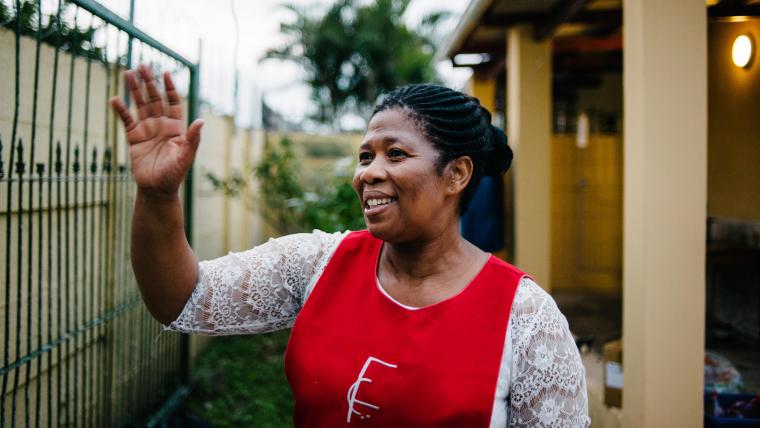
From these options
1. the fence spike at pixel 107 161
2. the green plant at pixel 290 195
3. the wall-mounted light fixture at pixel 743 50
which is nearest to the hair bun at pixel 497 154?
the fence spike at pixel 107 161

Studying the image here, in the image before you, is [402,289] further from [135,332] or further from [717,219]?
[717,219]

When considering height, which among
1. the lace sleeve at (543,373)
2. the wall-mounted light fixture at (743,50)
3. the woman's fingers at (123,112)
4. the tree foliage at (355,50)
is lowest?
the lace sleeve at (543,373)

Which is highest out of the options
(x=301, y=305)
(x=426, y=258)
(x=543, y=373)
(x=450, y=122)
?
(x=450, y=122)

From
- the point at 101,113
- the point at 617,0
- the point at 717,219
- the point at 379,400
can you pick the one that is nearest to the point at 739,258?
the point at 717,219

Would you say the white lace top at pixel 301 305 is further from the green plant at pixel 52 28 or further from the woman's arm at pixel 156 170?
the green plant at pixel 52 28

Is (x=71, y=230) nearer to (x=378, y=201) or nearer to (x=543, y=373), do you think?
(x=378, y=201)

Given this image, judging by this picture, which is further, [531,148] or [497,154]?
[531,148]

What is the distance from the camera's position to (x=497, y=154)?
6.52ft

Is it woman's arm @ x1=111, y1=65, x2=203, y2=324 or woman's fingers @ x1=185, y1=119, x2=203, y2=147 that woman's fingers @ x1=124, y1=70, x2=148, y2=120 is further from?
woman's fingers @ x1=185, y1=119, x2=203, y2=147

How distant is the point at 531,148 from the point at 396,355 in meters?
4.16

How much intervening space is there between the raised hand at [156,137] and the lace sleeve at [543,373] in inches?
38.8

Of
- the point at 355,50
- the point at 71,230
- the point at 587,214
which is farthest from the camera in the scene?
the point at 355,50

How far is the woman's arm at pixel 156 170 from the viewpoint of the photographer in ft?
4.77

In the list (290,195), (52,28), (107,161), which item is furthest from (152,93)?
(290,195)
